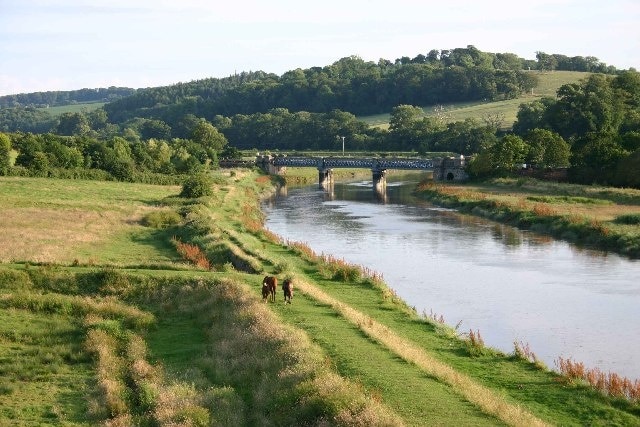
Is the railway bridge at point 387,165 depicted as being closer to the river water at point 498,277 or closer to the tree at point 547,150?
the tree at point 547,150

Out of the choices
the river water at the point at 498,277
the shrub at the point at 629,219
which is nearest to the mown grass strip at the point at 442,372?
the river water at the point at 498,277

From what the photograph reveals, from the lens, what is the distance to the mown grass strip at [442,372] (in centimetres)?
2081

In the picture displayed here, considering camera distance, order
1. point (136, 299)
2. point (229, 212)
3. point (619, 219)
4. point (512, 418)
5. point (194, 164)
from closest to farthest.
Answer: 1. point (512, 418)
2. point (136, 299)
3. point (619, 219)
4. point (229, 212)
5. point (194, 164)

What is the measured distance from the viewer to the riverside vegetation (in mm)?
22125

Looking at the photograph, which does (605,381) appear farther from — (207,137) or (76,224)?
(207,137)

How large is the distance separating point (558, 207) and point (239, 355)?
53.3 m

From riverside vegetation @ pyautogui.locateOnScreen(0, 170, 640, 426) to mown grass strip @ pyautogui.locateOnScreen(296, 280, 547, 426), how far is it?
3.1 inches

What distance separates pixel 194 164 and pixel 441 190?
36339 mm

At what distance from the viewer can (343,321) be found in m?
30.6

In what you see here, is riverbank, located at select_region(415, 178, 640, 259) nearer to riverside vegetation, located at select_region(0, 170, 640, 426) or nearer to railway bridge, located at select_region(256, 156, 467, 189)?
railway bridge, located at select_region(256, 156, 467, 189)

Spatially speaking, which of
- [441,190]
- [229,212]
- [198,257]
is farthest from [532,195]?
[198,257]

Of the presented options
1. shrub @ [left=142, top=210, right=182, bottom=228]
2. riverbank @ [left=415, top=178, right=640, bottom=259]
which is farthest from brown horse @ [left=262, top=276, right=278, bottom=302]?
shrub @ [left=142, top=210, right=182, bottom=228]

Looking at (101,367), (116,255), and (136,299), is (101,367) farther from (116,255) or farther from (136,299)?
(116,255)

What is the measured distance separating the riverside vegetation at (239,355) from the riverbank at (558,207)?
20.9 metres
